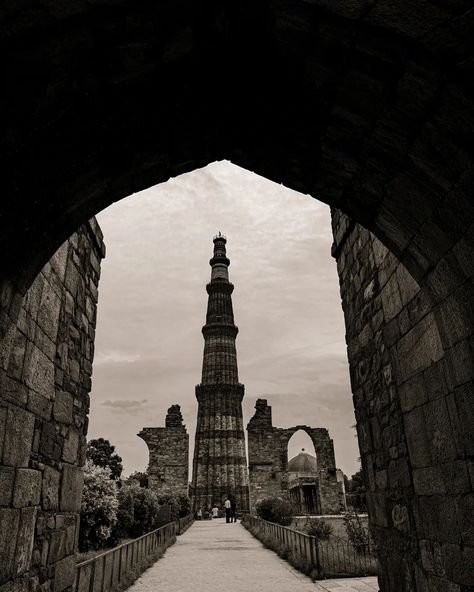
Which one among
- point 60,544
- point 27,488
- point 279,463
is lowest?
point 60,544

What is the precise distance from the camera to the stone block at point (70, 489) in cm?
386

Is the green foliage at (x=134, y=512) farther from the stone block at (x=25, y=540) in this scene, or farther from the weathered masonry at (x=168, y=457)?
the weathered masonry at (x=168, y=457)

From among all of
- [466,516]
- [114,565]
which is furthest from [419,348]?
[114,565]

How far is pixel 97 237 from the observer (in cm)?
505

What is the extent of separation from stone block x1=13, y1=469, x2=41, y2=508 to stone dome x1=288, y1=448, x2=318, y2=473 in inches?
1711

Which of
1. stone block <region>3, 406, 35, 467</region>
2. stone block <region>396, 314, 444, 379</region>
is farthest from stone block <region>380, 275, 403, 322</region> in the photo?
stone block <region>3, 406, 35, 467</region>

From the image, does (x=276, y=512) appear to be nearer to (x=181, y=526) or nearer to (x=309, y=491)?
(x=181, y=526)

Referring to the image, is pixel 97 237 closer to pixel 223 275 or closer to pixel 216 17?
pixel 216 17

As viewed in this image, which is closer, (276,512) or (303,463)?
Answer: (276,512)

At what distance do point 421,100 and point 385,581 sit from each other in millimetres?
3694

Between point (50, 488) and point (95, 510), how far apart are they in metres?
6.85

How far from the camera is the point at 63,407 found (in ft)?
13.0

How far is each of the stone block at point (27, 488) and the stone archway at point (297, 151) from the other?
0.03 m

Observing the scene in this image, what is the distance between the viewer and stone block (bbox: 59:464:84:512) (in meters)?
3.86
